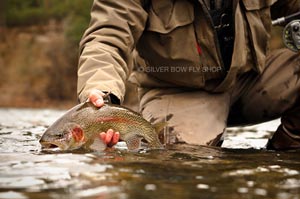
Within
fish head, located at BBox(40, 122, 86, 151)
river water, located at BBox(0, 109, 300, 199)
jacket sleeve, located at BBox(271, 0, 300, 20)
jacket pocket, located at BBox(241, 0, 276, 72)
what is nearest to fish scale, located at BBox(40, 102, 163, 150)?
fish head, located at BBox(40, 122, 86, 151)

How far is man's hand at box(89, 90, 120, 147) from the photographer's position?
3348mm

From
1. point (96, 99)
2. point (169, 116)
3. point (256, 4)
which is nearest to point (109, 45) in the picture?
point (96, 99)

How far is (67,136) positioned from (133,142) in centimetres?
41

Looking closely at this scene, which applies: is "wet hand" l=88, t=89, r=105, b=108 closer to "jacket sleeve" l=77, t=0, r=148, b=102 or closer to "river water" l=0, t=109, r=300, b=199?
"jacket sleeve" l=77, t=0, r=148, b=102

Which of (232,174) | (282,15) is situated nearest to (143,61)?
(282,15)

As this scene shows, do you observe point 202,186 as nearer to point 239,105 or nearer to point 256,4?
point 256,4

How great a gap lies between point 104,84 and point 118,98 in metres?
0.14

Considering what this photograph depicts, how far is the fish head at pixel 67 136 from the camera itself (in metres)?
3.36

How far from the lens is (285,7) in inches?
196

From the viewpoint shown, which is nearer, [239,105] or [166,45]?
[166,45]

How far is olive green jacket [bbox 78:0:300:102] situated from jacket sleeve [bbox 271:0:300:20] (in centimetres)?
44

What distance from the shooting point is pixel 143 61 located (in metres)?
4.53

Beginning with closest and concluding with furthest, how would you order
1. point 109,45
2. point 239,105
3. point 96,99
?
point 96,99 → point 109,45 → point 239,105

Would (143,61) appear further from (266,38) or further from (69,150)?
(69,150)
